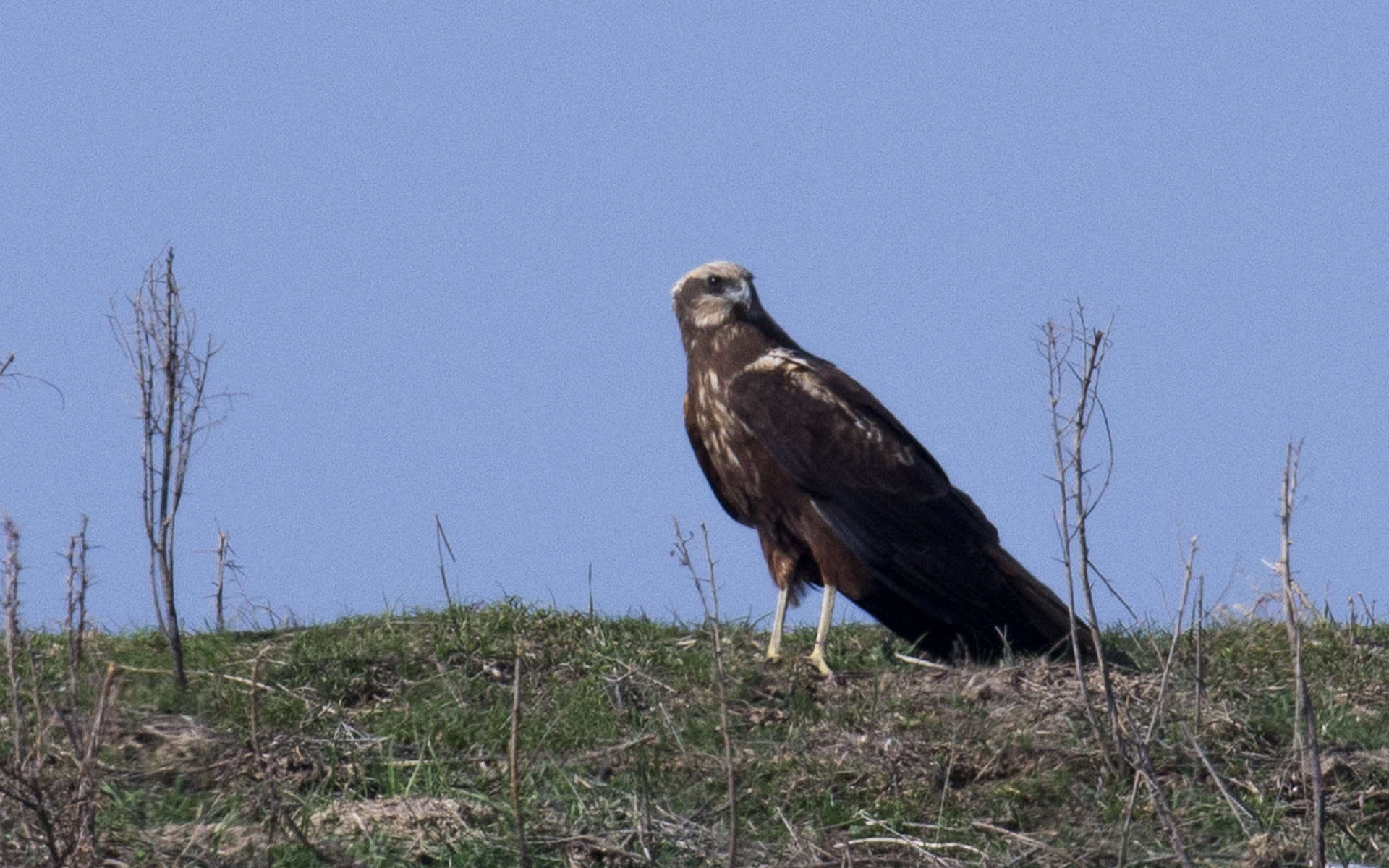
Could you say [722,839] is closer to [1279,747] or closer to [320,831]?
[320,831]

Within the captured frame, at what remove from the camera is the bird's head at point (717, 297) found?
302 inches

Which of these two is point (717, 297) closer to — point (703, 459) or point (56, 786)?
point (703, 459)

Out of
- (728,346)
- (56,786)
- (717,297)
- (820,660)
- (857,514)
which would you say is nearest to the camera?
(56,786)

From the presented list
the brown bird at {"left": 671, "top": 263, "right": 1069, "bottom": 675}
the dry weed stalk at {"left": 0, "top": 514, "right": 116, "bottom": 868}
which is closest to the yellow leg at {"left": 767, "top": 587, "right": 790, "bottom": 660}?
the brown bird at {"left": 671, "top": 263, "right": 1069, "bottom": 675}

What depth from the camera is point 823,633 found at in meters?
6.84

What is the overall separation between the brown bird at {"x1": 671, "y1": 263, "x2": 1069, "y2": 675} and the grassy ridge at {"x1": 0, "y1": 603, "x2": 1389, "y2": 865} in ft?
0.92

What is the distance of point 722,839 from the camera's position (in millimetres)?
4738

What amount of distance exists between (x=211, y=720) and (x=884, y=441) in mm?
2842

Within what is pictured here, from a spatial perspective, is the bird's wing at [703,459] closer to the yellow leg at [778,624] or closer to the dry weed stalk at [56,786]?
the yellow leg at [778,624]

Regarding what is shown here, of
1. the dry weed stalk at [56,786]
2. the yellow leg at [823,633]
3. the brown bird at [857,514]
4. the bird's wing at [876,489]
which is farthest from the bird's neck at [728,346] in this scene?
Result: the dry weed stalk at [56,786]

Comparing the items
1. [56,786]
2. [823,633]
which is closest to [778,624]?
[823,633]

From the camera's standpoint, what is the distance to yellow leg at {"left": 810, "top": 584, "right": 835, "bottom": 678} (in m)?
6.63

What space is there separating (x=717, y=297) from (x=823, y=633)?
165 cm

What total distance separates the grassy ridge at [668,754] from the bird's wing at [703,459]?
0.65m
